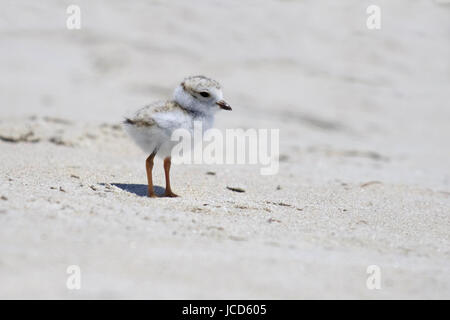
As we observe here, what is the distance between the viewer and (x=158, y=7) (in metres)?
9.17

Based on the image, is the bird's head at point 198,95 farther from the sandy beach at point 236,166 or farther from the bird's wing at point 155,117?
the sandy beach at point 236,166

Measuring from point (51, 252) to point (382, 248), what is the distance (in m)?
1.69

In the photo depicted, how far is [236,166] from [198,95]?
1639 millimetres

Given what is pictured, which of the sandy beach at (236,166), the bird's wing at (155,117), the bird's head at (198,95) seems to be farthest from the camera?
the bird's head at (198,95)

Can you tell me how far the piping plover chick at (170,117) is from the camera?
4031mm

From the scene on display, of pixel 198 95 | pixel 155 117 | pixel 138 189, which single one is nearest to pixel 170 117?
pixel 155 117

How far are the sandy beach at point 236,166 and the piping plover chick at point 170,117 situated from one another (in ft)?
1.07

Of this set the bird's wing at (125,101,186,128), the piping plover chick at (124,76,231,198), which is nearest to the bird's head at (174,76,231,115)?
the piping plover chick at (124,76,231,198)

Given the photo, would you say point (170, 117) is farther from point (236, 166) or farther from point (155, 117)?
point (236, 166)

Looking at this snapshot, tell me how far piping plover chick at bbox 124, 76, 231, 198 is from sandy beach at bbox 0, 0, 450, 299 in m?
0.33

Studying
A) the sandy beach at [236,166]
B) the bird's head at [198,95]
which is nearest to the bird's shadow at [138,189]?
the sandy beach at [236,166]

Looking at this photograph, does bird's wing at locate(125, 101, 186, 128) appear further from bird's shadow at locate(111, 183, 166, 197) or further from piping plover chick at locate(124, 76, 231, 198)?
bird's shadow at locate(111, 183, 166, 197)
